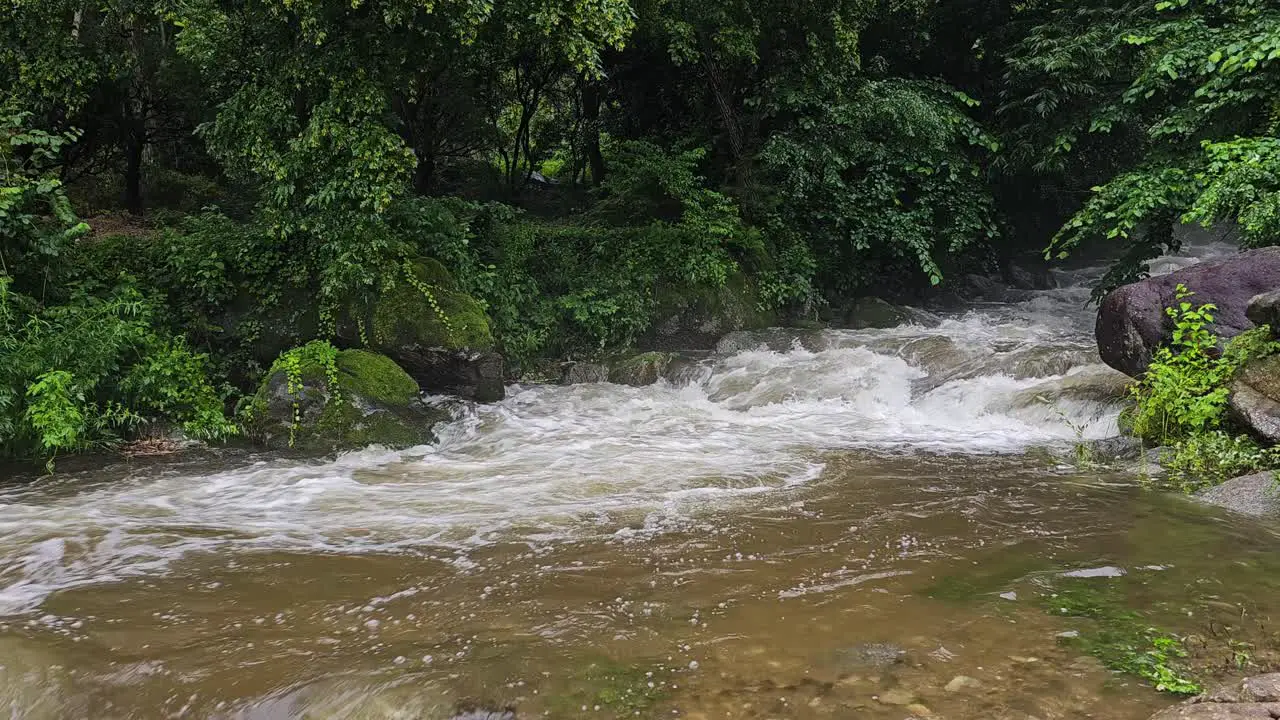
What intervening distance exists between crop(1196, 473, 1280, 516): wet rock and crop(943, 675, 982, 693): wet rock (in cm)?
343

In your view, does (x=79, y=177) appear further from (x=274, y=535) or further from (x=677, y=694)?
(x=677, y=694)

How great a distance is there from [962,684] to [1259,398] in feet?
16.7

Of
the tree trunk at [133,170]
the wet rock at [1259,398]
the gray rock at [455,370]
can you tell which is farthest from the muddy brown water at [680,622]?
the tree trunk at [133,170]

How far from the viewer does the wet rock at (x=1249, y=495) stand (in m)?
5.36

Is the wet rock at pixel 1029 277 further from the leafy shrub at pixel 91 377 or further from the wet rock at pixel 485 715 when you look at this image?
the wet rock at pixel 485 715

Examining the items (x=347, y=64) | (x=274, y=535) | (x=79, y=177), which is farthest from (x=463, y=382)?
(x=79, y=177)

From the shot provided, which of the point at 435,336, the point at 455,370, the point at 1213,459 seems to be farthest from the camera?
the point at 455,370

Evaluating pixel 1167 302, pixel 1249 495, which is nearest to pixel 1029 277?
pixel 1167 302

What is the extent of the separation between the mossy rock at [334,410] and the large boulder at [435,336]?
96cm

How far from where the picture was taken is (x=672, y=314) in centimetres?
1316

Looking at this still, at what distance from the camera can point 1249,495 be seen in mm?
5566

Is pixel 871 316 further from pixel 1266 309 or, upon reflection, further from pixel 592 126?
pixel 592 126

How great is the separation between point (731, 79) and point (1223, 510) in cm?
1147

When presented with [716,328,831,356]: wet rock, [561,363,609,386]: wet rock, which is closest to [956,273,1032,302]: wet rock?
[716,328,831,356]: wet rock
